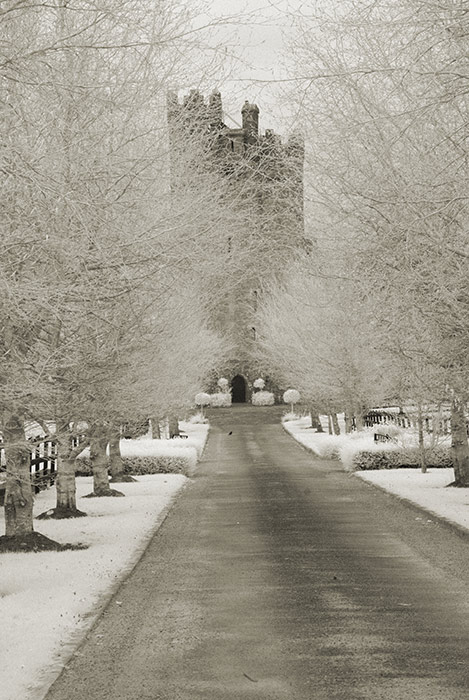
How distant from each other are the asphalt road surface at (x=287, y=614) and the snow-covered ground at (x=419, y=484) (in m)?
0.55

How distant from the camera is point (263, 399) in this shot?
8044 cm

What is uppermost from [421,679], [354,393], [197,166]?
[197,166]

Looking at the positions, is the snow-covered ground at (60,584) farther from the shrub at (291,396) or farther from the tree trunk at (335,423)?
the shrub at (291,396)

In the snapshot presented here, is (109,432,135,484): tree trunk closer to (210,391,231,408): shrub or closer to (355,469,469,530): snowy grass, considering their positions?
(355,469,469,530): snowy grass

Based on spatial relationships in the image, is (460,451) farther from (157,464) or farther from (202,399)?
(202,399)

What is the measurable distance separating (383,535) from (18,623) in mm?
7717

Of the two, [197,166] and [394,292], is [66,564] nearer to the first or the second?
[394,292]

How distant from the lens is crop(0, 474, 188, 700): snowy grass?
790cm

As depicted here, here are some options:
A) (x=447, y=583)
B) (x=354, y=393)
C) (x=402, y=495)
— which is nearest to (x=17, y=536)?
(x=447, y=583)

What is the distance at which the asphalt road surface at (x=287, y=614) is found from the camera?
287 inches

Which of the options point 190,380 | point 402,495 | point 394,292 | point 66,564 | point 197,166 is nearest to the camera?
point 66,564

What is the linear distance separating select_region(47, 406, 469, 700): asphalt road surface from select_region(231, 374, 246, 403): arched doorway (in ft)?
220

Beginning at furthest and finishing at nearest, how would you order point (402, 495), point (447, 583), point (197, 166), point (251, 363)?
point (251, 363), point (402, 495), point (197, 166), point (447, 583)

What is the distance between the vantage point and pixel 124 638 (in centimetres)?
882
